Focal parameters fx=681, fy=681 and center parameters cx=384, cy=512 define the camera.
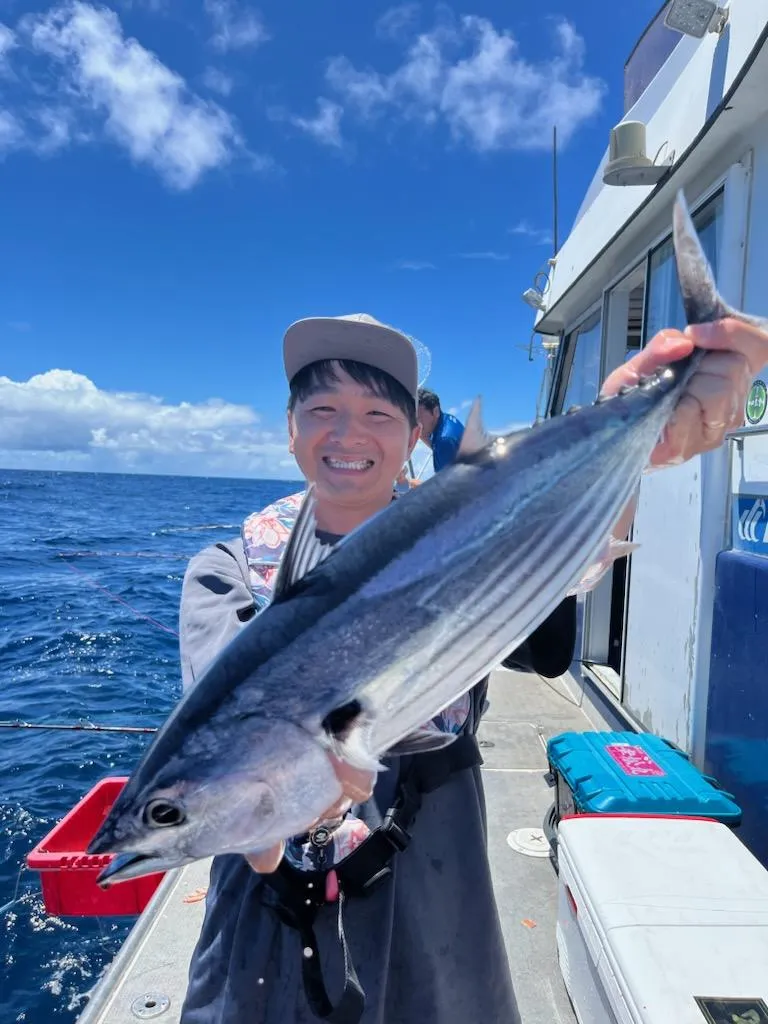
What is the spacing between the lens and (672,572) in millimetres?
4273

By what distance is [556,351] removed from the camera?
801 centimetres

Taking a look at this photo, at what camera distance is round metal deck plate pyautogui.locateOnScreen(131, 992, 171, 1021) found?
278 centimetres

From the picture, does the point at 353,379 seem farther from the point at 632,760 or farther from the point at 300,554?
the point at 632,760

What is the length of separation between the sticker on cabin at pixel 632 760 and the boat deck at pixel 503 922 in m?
0.89

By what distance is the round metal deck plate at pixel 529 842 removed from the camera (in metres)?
4.00

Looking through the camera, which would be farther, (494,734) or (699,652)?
(494,734)

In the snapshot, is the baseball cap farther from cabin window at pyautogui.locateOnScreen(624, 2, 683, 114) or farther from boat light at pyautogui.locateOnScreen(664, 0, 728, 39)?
cabin window at pyautogui.locateOnScreen(624, 2, 683, 114)

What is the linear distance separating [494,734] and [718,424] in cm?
443

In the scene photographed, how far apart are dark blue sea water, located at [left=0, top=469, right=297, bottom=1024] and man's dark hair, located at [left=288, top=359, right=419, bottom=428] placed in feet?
14.7

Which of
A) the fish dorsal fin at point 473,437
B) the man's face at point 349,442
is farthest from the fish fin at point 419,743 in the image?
the man's face at point 349,442

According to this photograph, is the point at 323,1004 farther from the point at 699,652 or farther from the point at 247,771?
the point at 699,652

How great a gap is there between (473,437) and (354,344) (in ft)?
2.65

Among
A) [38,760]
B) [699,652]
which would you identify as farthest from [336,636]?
[38,760]

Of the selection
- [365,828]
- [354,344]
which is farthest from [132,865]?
[354,344]
